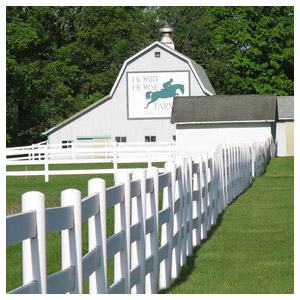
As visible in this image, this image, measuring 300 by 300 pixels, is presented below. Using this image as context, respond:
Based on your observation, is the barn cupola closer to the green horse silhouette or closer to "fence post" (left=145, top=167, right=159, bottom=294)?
the green horse silhouette

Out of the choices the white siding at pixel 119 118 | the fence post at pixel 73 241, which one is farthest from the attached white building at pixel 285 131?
the fence post at pixel 73 241

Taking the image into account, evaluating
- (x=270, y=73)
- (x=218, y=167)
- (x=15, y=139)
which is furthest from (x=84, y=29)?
(x=218, y=167)

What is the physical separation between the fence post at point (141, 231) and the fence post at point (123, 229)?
1.74ft

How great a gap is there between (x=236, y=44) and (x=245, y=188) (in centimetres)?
5246

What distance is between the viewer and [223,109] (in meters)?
58.7

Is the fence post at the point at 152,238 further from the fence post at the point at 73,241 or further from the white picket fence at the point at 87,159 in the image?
the white picket fence at the point at 87,159

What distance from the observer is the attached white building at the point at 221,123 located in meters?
57.4

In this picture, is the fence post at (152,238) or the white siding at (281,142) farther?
the white siding at (281,142)

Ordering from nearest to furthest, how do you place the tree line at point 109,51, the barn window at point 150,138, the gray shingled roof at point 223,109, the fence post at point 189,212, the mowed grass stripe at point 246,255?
the mowed grass stripe at point 246,255, the fence post at point 189,212, the gray shingled roof at point 223,109, the barn window at point 150,138, the tree line at point 109,51

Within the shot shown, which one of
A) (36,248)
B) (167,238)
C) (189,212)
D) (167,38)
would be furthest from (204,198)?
(167,38)

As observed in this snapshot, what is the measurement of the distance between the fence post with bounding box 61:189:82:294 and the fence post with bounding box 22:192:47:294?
590 mm

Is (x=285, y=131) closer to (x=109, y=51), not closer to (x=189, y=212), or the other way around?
(x=109, y=51)

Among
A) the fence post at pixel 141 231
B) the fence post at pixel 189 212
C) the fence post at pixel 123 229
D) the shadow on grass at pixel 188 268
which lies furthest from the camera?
the fence post at pixel 189 212

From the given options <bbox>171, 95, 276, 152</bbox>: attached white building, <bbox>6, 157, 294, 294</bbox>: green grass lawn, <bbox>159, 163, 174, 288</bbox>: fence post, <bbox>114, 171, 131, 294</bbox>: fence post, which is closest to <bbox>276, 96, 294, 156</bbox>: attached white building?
<bbox>171, 95, 276, 152</bbox>: attached white building
